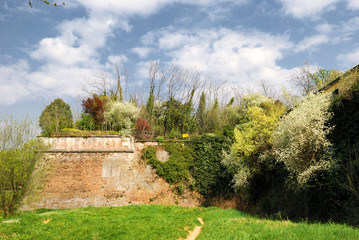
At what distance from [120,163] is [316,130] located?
1394cm

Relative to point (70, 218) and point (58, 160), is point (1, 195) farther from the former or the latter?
point (58, 160)

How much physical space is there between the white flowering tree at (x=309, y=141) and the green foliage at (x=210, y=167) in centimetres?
827

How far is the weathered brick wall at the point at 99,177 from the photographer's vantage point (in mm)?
18250

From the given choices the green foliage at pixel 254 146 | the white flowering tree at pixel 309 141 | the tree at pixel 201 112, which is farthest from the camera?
the tree at pixel 201 112

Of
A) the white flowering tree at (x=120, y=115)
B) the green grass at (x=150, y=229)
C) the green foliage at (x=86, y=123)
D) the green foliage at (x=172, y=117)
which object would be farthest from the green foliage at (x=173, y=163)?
the green grass at (x=150, y=229)

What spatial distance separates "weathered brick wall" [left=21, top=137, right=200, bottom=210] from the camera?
59.9ft

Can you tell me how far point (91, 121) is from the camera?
23828 mm

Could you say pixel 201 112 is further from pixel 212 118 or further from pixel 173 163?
pixel 173 163

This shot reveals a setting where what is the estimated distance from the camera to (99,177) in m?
18.9

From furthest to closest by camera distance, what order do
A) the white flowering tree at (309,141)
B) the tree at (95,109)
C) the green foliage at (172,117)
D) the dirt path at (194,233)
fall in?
the green foliage at (172,117) → the tree at (95,109) → the white flowering tree at (309,141) → the dirt path at (194,233)

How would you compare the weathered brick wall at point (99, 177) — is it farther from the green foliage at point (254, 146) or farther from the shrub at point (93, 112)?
the green foliage at point (254, 146)

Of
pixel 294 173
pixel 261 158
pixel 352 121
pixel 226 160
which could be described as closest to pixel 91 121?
pixel 226 160

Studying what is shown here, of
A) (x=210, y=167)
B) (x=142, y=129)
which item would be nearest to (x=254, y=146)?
(x=210, y=167)

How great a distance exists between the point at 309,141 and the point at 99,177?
14493 millimetres
